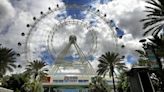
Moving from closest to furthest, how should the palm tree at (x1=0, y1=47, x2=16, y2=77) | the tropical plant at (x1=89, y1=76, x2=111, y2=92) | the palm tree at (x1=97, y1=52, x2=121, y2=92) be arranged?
1. the palm tree at (x1=0, y1=47, x2=16, y2=77)
2. the palm tree at (x1=97, y1=52, x2=121, y2=92)
3. the tropical plant at (x1=89, y1=76, x2=111, y2=92)

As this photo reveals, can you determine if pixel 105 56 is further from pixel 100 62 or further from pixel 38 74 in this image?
pixel 38 74

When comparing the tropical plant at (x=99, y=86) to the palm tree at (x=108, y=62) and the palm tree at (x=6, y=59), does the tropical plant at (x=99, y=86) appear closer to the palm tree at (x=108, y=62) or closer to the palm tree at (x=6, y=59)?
the palm tree at (x=108, y=62)

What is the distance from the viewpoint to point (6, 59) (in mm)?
59594

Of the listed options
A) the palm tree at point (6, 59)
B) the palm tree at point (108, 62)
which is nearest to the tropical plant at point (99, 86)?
the palm tree at point (108, 62)

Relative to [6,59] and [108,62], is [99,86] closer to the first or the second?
[108,62]

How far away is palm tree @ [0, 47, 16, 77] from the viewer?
58500 millimetres

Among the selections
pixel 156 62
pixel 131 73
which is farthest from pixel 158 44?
pixel 131 73

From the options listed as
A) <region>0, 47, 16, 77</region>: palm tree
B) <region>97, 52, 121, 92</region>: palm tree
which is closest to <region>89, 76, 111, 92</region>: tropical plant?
<region>97, 52, 121, 92</region>: palm tree

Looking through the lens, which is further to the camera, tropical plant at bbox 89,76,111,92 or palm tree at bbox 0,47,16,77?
tropical plant at bbox 89,76,111,92

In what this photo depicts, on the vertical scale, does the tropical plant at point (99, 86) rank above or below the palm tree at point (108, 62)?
below

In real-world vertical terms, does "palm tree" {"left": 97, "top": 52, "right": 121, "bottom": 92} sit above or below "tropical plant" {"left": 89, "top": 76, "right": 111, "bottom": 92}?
above

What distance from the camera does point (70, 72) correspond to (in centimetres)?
12088

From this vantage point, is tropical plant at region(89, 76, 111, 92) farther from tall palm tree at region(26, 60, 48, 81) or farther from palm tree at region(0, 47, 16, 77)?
palm tree at region(0, 47, 16, 77)

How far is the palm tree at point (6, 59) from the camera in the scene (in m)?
58.5
